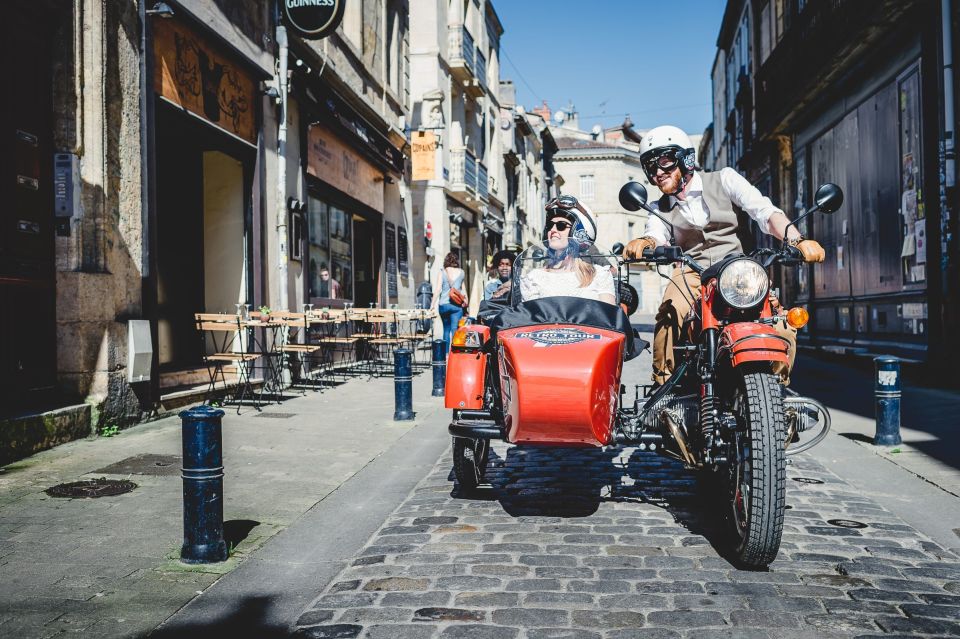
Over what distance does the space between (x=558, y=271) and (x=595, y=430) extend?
118cm

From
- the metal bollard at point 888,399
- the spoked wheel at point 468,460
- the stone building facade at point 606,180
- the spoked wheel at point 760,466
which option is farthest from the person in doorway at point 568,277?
the stone building facade at point 606,180

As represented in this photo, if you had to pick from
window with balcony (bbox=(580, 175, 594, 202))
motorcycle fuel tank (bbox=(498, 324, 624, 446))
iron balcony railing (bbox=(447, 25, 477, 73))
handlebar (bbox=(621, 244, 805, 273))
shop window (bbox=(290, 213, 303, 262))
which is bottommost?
motorcycle fuel tank (bbox=(498, 324, 624, 446))

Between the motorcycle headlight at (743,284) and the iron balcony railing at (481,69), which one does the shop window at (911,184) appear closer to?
the motorcycle headlight at (743,284)

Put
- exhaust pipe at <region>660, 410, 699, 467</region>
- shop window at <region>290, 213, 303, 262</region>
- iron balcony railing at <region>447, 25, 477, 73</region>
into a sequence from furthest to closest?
1. iron balcony railing at <region>447, 25, 477, 73</region>
2. shop window at <region>290, 213, 303, 262</region>
3. exhaust pipe at <region>660, 410, 699, 467</region>

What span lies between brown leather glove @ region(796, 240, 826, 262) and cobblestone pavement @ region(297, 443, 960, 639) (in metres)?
1.39

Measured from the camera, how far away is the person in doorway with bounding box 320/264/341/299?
1412cm

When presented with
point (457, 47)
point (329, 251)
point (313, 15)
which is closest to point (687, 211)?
point (313, 15)

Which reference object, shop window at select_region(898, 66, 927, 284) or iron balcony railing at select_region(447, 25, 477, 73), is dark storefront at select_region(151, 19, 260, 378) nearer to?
shop window at select_region(898, 66, 927, 284)

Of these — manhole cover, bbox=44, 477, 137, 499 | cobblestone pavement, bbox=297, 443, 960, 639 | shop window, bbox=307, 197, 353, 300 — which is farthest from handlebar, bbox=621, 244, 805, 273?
shop window, bbox=307, 197, 353, 300

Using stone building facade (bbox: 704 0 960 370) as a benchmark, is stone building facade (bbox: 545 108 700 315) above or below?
above

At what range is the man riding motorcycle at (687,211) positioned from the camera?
451 centimetres

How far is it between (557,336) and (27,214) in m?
4.84

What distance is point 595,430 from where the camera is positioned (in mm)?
3814

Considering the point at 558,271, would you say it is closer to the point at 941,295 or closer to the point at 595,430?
the point at 595,430
